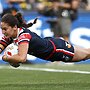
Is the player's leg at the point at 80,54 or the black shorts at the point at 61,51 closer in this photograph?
the black shorts at the point at 61,51

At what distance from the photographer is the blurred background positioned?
17031mm

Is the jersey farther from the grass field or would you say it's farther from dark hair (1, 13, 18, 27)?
the grass field

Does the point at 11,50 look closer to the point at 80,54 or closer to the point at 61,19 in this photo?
the point at 80,54

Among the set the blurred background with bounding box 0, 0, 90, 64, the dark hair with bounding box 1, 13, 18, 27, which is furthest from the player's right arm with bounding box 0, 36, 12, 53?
the blurred background with bounding box 0, 0, 90, 64

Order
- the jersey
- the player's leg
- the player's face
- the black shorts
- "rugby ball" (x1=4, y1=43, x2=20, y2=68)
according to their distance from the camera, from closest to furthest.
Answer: "rugby ball" (x1=4, y1=43, x2=20, y2=68), the player's face, the jersey, the black shorts, the player's leg

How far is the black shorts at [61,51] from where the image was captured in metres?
9.59

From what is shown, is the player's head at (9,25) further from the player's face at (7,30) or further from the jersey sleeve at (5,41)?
the jersey sleeve at (5,41)

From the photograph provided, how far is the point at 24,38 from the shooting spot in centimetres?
880

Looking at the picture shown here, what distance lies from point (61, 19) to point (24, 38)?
854 centimetres

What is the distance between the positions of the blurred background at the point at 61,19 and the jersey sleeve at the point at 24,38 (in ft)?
25.5

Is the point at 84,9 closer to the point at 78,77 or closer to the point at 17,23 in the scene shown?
the point at 78,77

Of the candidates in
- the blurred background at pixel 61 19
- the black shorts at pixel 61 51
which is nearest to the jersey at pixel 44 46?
the black shorts at pixel 61 51

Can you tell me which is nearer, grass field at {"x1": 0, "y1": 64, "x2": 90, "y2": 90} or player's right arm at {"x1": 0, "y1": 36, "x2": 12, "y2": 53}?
grass field at {"x1": 0, "y1": 64, "x2": 90, "y2": 90}

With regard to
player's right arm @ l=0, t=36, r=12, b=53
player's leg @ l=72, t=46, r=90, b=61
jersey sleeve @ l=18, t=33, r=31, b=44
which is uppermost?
jersey sleeve @ l=18, t=33, r=31, b=44
